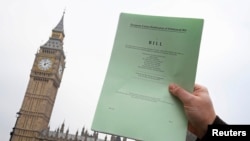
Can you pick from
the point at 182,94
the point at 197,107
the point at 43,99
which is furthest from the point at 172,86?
the point at 43,99

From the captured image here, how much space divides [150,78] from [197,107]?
0.40m

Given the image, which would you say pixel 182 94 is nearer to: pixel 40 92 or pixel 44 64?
pixel 40 92

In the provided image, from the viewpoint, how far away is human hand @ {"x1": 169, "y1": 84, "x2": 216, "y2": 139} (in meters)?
2.73

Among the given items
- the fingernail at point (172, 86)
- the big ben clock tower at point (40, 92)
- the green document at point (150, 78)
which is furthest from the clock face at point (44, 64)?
the fingernail at point (172, 86)

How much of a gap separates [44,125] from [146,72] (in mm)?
69113

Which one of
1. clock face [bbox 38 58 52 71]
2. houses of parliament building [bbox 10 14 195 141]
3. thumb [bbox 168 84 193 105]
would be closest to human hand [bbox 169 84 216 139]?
thumb [bbox 168 84 193 105]

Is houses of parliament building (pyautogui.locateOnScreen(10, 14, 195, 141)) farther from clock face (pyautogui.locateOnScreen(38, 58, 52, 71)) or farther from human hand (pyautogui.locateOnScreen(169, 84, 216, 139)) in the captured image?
human hand (pyautogui.locateOnScreen(169, 84, 216, 139))

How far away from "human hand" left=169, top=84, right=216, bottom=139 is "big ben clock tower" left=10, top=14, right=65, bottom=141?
65.8 metres

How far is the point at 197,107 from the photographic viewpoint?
274 cm

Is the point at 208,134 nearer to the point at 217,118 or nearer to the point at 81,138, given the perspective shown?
the point at 217,118

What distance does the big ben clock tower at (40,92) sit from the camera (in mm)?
66562

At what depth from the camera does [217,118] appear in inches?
111

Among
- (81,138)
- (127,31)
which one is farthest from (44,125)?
(127,31)

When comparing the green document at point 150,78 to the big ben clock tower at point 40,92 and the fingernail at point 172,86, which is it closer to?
the fingernail at point 172,86
